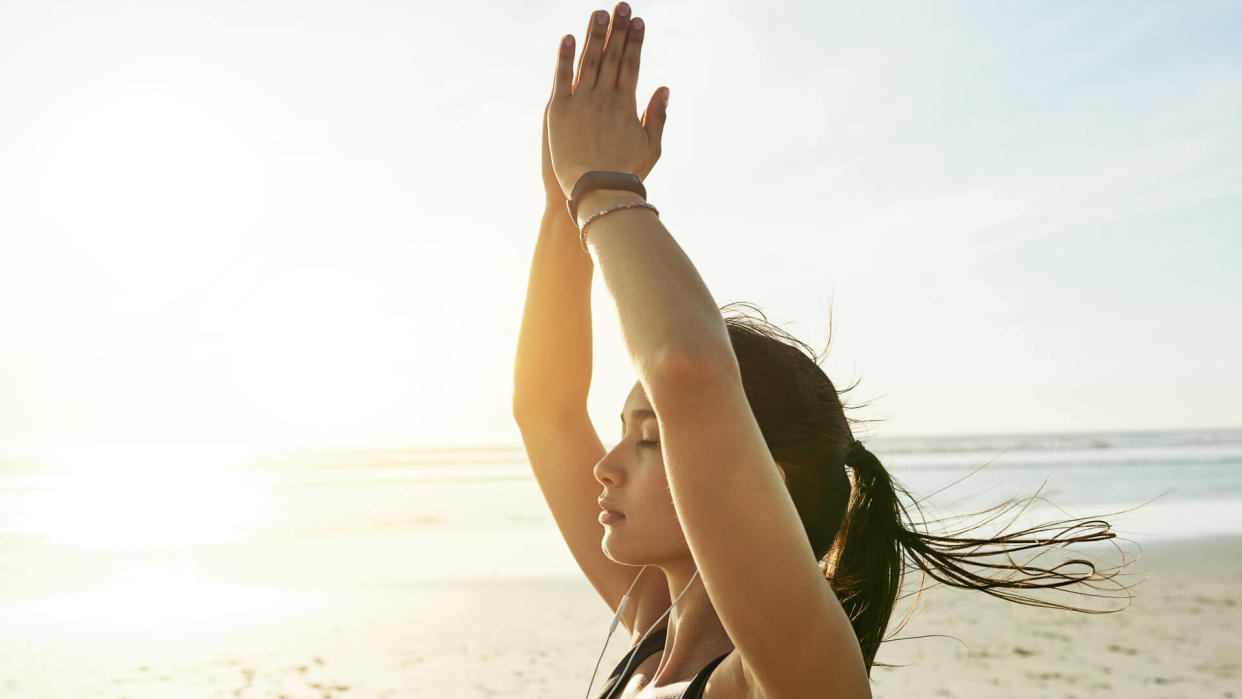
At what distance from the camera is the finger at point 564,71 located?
1.57 metres

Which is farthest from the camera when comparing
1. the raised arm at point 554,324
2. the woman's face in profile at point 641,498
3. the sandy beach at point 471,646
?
the sandy beach at point 471,646

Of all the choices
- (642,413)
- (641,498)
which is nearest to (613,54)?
(642,413)

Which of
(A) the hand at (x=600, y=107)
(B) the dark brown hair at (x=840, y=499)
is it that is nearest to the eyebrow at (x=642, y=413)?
(B) the dark brown hair at (x=840, y=499)

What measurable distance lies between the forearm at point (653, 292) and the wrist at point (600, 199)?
0.05ft

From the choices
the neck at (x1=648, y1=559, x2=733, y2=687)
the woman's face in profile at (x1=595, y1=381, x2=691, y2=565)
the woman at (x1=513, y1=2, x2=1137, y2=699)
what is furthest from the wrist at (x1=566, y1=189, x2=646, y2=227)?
the neck at (x1=648, y1=559, x2=733, y2=687)

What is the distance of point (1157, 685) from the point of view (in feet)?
22.1

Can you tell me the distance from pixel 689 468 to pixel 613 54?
0.74m

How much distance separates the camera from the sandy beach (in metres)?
6.93

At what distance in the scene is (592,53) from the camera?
1545 millimetres

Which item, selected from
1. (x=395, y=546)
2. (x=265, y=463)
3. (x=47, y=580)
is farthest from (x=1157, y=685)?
(x=265, y=463)

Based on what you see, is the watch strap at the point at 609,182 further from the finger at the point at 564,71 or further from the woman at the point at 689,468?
the finger at the point at 564,71

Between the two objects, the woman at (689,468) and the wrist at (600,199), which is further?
the wrist at (600,199)

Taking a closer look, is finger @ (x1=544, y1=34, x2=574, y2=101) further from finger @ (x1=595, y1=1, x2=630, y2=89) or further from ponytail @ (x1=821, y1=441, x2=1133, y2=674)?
ponytail @ (x1=821, y1=441, x2=1133, y2=674)

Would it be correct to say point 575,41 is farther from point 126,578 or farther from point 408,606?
point 126,578
